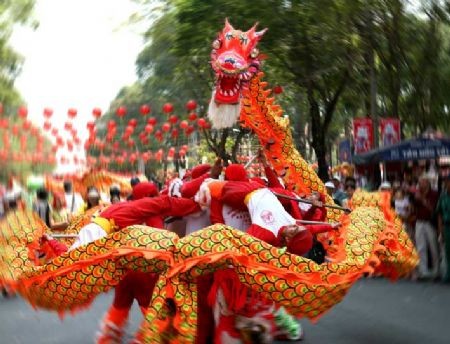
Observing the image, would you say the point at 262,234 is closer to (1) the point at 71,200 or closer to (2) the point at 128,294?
(2) the point at 128,294

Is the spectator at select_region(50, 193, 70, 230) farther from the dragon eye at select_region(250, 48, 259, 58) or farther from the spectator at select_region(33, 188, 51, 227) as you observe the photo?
the dragon eye at select_region(250, 48, 259, 58)

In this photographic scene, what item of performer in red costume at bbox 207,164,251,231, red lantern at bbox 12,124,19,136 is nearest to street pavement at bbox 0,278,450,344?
performer in red costume at bbox 207,164,251,231

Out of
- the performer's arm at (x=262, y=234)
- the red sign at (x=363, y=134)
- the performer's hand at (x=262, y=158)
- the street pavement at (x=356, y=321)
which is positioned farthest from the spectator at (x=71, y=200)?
the red sign at (x=363, y=134)

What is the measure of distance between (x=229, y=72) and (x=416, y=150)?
7.64m

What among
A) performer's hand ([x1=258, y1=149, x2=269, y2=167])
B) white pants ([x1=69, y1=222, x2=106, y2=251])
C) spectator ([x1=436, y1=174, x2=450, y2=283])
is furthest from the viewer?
spectator ([x1=436, y1=174, x2=450, y2=283])

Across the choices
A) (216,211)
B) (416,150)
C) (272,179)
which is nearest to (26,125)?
(416,150)

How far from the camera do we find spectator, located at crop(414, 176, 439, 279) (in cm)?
1231

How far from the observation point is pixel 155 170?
5556cm

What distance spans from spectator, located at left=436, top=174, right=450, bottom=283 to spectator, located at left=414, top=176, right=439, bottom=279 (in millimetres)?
206

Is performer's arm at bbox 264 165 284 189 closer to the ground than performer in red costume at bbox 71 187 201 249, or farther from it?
farther from it

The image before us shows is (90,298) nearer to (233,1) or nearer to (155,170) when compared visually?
(233,1)

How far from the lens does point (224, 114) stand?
750cm

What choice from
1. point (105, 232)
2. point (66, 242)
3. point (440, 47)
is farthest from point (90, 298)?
point (440, 47)

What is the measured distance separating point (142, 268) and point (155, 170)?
49.7 meters
